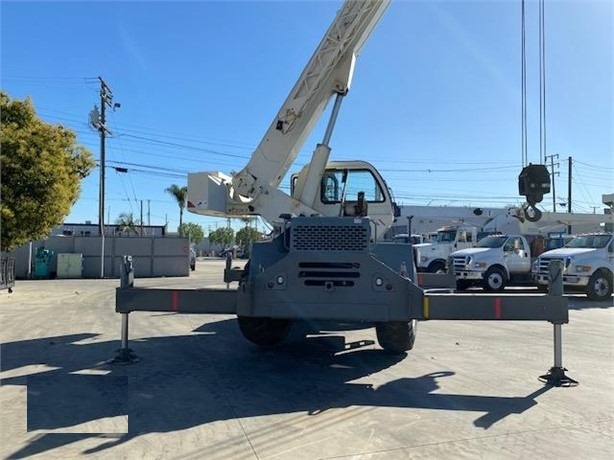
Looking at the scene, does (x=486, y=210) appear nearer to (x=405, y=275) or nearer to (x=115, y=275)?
(x=115, y=275)

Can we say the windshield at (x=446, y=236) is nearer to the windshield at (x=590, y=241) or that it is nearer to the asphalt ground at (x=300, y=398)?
the windshield at (x=590, y=241)

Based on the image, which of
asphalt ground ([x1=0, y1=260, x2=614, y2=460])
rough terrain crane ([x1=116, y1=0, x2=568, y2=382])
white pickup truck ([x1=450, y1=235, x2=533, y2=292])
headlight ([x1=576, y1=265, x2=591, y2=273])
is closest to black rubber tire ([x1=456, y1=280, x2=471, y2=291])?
white pickup truck ([x1=450, y1=235, x2=533, y2=292])

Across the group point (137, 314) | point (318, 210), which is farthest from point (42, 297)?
point (318, 210)

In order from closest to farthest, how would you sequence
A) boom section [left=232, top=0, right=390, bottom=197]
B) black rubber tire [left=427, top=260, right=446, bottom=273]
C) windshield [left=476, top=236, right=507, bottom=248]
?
boom section [left=232, top=0, right=390, bottom=197] → windshield [left=476, top=236, right=507, bottom=248] → black rubber tire [left=427, top=260, right=446, bottom=273]

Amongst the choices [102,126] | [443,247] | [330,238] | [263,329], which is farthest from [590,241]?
[102,126]

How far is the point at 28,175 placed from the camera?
15711mm

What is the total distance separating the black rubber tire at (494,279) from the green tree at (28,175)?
46.8 ft

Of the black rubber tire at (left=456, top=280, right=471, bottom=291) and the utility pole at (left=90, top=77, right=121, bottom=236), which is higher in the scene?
the utility pole at (left=90, top=77, right=121, bottom=236)

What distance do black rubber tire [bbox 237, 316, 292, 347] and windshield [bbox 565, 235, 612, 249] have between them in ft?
43.8

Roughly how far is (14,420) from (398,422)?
3419mm

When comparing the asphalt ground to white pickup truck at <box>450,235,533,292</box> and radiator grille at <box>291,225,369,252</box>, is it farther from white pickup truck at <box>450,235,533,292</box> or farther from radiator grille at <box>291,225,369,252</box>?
white pickup truck at <box>450,235,533,292</box>

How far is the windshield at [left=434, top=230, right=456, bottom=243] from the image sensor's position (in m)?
24.3

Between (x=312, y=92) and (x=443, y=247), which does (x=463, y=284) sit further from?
(x=312, y=92)

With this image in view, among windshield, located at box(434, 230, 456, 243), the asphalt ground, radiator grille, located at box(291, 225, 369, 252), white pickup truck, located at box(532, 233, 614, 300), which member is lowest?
the asphalt ground
